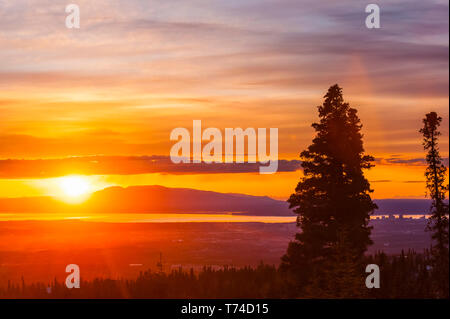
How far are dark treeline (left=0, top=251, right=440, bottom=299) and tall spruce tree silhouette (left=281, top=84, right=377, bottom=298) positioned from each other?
0.92 meters

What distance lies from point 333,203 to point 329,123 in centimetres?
553

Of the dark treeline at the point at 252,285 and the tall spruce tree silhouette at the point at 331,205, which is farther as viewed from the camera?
the dark treeline at the point at 252,285

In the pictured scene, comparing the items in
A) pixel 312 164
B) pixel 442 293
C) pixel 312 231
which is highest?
pixel 312 164

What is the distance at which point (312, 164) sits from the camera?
4894 cm

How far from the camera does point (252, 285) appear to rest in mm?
103625

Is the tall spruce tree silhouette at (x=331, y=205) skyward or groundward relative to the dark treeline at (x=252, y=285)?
skyward

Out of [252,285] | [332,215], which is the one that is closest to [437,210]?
[332,215]

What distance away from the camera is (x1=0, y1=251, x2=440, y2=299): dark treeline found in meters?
53.8

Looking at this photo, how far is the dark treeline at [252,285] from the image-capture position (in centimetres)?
5381

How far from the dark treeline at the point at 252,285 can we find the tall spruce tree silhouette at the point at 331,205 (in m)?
0.92

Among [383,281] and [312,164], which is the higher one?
[312,164]
